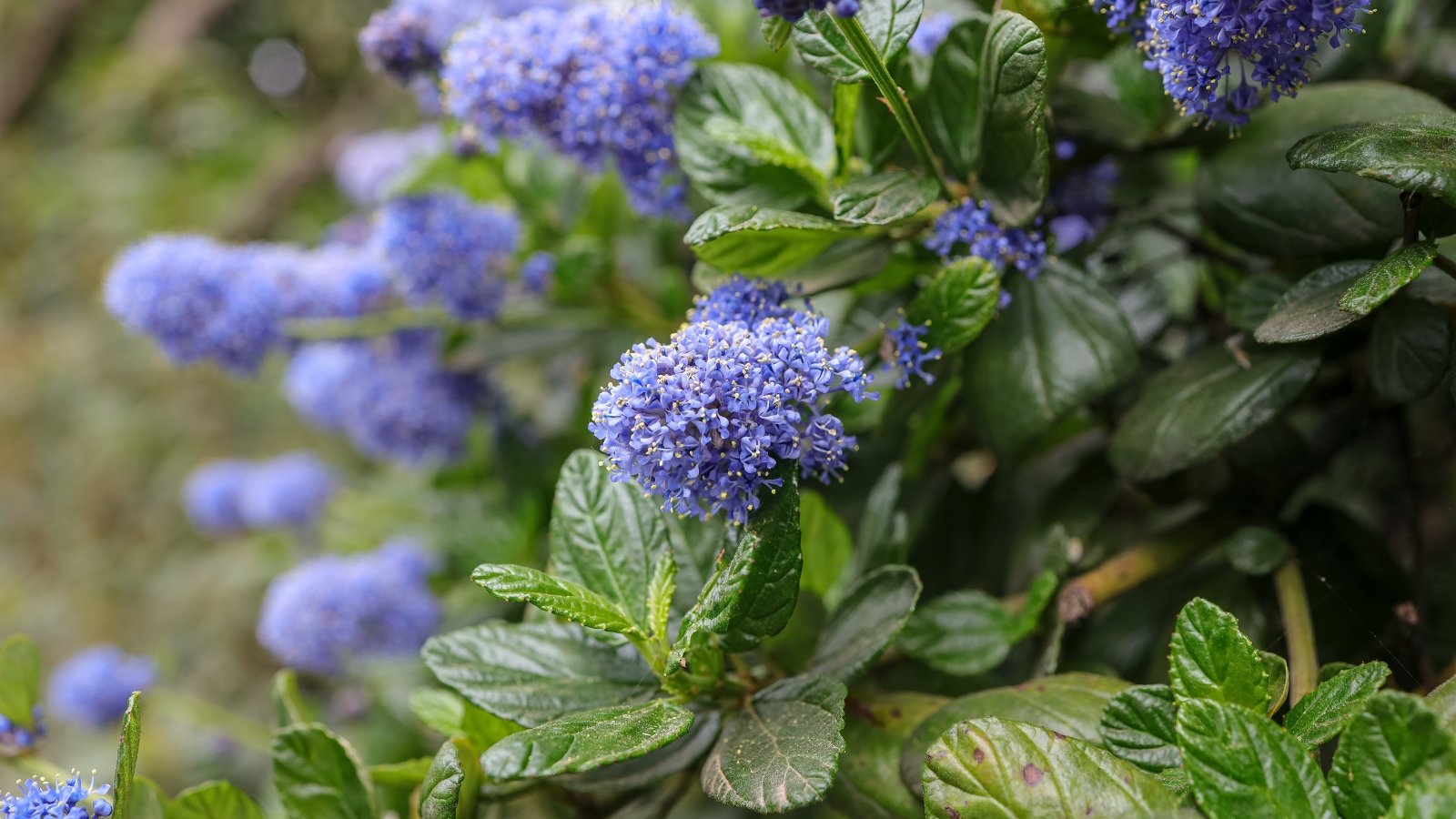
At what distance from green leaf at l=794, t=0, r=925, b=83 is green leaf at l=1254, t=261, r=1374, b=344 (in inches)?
14.3

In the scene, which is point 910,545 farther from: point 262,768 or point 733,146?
point 262,768

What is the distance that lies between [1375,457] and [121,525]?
3.11 meters

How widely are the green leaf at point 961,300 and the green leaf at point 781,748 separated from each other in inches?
12.1

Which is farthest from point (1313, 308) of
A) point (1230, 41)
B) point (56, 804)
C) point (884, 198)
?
point (56, 804)

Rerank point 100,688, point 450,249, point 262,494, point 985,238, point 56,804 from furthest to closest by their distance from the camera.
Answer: point 262,494 → point 100,688 → point 450,249 → point 985,238 → point 56,804

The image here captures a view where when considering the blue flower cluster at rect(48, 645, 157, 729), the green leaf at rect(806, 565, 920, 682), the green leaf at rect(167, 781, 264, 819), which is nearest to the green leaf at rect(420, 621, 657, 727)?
the green leaf at rect(806, 565, 920, 682)

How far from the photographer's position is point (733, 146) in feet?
3.35

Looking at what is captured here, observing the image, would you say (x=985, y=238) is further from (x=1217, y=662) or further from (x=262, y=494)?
(x=262, y=494)

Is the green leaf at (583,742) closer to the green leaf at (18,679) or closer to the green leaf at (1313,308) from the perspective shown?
the green leaf at (1313,308)

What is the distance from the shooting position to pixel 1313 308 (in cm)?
81

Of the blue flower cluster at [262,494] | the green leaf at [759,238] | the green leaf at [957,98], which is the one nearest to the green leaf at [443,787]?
the green leaf at [759,238]

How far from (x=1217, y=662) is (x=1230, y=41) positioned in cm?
45

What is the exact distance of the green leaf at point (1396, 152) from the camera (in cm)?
70

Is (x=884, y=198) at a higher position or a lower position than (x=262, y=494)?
higher
